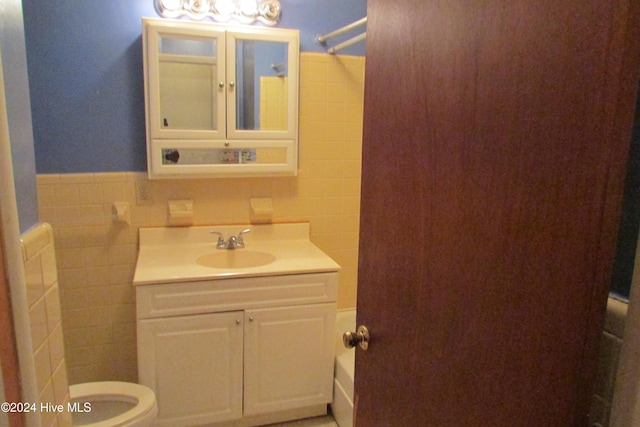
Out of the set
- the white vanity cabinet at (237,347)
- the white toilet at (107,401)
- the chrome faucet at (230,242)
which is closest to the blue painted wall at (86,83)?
the chrome faucet at (230,242)

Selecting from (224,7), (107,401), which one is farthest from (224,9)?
(107,401)

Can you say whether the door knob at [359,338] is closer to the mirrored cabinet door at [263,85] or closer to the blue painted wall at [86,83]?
the mirrored cabinet door at [263,85]

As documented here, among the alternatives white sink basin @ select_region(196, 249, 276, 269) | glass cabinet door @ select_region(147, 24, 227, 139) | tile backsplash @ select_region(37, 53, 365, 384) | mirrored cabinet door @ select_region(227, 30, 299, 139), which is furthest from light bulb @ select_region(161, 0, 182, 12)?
white sink basin @ select_region(196, 249, 276, 269)

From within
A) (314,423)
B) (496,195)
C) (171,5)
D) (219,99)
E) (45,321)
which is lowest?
(314,423)

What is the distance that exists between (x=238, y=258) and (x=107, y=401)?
0.86m

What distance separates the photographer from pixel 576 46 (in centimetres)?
53

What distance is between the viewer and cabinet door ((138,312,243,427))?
186 centimetres

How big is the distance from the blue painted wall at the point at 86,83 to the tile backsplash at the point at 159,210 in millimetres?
111

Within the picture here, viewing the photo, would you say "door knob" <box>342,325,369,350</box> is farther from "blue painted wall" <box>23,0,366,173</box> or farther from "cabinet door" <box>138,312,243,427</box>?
"blue painted wall" <box>23,0,366,173</box>

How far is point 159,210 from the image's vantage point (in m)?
2.22

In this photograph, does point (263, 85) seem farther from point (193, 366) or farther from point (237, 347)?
point (193, 366)

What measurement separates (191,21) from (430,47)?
1.64 m

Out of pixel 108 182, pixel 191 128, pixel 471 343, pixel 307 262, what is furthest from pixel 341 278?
pixel 471 343

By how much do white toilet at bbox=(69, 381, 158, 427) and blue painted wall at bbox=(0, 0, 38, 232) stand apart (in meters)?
1.13
